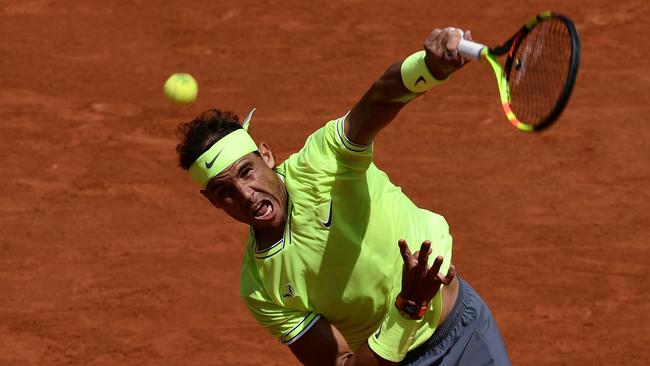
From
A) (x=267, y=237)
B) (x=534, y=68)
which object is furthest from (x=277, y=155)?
A: (x=534, y=68)

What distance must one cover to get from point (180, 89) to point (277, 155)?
946mm

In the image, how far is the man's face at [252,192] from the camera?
4859mm

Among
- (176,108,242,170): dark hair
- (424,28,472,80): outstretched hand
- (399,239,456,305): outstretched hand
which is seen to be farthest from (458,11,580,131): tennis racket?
(176,108,242,170): dark hair

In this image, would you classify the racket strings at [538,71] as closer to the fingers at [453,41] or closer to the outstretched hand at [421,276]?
the fingers at [453,41]

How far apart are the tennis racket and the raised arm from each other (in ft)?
0.61

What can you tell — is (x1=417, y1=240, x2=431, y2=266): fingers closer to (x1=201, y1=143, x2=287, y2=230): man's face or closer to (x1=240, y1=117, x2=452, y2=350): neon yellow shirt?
(x1=240, y1=117, x2=452, y2=350): neon yellow shirt

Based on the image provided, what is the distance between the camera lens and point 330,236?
494cm

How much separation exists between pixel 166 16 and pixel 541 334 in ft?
17.7

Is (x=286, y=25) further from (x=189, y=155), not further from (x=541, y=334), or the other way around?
(x=189, y=155)

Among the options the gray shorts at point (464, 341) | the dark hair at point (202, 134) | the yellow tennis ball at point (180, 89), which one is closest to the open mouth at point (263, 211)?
the dark hair at point (202, 134)

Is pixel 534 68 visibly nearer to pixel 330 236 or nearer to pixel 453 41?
pixel 453 41

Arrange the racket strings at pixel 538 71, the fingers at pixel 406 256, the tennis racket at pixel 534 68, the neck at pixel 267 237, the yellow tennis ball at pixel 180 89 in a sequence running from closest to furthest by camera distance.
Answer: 1. the fingers at pixel 406 256
2. the tennis racket at pixel 534 68
3. the racket strings at pixel 538 71
4. the neck at pixel 267 237
5. the yellow tennis ball at pixel 180 89

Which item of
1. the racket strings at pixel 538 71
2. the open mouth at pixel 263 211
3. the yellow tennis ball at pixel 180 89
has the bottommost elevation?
the yellow tennis ball at pixel 180 89

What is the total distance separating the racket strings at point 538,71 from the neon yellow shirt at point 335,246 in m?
0.67
